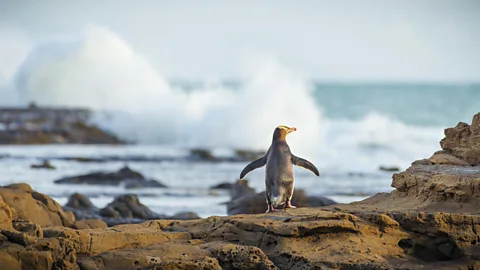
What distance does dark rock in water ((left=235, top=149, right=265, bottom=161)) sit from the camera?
86.8 feet

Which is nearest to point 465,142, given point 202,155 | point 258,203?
point 258,203

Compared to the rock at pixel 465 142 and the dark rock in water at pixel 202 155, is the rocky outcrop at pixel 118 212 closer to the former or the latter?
the rock at pixel 465 142

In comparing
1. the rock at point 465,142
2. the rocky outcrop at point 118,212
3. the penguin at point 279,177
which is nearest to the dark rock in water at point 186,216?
the rocky outcrop at point 118,212

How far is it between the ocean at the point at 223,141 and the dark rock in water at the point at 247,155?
1.63 feet

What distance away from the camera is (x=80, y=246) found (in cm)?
751

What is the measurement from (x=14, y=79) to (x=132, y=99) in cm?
895

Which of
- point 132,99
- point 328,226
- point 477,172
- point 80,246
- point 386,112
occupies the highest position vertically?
point 386,112

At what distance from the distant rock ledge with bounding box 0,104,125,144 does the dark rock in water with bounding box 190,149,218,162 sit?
530 cm

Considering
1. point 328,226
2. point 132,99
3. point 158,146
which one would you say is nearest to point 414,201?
point 328,226

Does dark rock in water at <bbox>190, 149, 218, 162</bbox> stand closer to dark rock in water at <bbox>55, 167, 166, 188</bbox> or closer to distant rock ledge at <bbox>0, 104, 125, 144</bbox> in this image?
distant rock ledge at <bbox>0, 104, 125, 144</bbox>

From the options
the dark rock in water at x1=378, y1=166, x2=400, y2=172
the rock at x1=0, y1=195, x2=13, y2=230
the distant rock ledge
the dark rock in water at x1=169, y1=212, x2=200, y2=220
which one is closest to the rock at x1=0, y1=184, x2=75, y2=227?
the dark rock in water at x1=169, y1=212, x2=200, y2=220

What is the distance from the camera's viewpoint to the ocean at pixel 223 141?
18625mm

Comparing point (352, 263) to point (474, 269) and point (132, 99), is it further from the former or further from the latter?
point (132, 99)

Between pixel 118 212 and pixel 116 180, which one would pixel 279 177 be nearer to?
pixel 118 212
